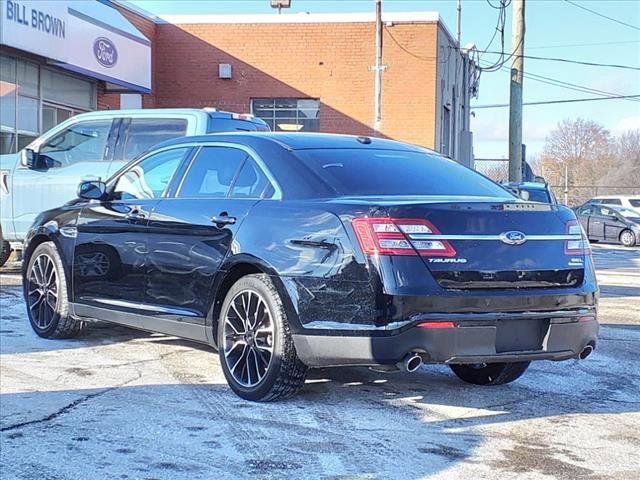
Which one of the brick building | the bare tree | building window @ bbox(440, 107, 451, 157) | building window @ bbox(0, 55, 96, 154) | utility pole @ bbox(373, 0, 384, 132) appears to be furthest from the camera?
the bare tree

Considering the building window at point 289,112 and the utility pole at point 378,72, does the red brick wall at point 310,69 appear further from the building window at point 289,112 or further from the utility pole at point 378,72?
the utility pole at point 378,72

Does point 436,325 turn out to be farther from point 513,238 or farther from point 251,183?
point 251,183

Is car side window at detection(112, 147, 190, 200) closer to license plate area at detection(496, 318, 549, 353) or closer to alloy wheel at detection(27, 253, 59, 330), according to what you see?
alloy wheel at detection(27, 253, 59, 330)

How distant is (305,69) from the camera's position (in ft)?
77.7

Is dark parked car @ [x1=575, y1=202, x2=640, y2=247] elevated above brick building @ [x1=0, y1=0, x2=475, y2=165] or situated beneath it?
situated beneath

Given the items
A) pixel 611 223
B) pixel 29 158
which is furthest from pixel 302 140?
pixel 611 223

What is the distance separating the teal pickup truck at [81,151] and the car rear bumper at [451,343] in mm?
5227

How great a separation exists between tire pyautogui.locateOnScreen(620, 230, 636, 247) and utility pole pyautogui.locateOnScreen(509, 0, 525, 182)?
37.0 ft

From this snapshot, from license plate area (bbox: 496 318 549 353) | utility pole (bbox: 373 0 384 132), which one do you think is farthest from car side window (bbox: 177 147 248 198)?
utility pole (bbox: 373 0 384 132)

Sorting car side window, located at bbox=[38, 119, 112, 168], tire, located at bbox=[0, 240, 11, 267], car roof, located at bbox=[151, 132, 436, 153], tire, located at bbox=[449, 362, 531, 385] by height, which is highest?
car side window, located at bbox=[38, 119, 112, 168]

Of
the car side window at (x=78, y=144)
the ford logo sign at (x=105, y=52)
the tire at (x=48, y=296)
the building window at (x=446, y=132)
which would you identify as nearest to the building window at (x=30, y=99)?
the ford logo sign at (x=105, y=52)

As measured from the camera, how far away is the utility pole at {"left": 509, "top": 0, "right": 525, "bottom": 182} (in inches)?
662

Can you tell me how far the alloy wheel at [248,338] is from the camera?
5.22m

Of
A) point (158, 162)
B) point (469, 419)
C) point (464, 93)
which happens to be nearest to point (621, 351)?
point (469, 419)
